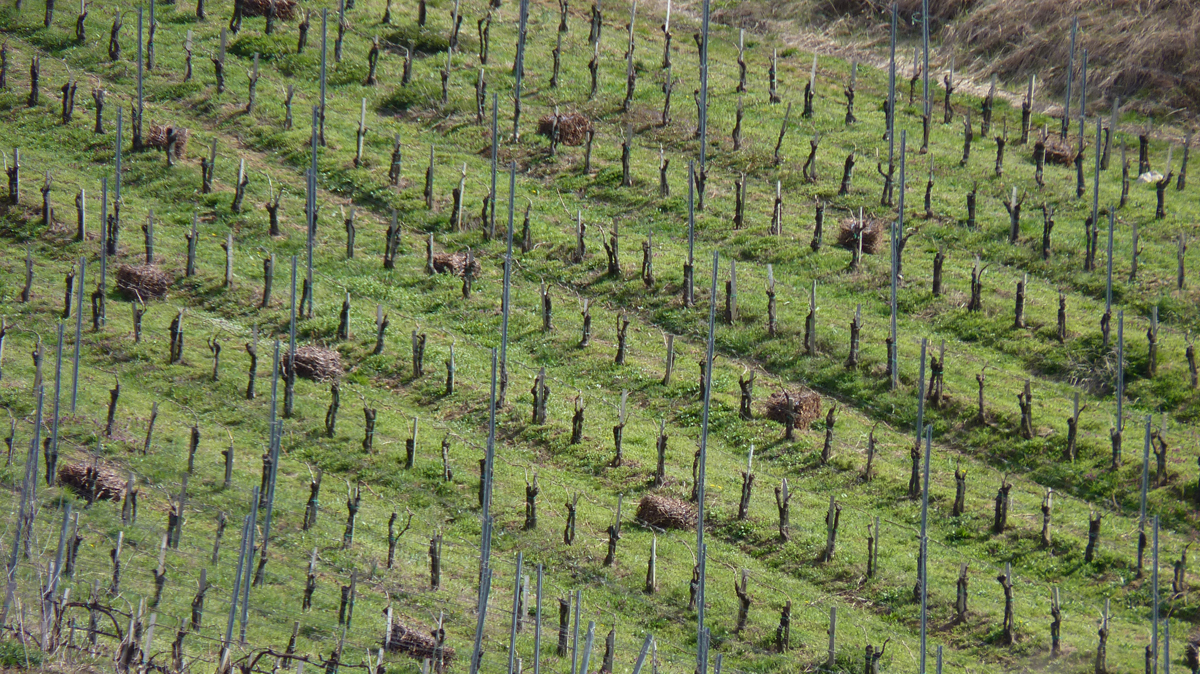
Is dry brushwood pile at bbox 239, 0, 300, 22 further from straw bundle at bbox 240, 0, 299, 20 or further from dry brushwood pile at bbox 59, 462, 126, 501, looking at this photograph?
dry brushwood pile at bbox 59, 462, 126, 501

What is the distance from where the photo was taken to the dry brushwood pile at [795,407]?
28.2m

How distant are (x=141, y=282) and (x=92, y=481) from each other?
313 inches

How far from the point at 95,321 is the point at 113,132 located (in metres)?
9.47

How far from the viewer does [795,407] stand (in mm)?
28250

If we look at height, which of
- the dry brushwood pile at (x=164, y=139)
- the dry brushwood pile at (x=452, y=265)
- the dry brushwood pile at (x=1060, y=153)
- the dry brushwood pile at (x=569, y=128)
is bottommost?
the dry brushwood pile at (x=452, y=265)

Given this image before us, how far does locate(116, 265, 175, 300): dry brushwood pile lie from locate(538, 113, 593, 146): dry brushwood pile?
12479 millimetres

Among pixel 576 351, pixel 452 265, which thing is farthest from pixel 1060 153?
pixel 452 265

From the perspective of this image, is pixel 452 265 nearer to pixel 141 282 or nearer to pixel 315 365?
pixel 315 365

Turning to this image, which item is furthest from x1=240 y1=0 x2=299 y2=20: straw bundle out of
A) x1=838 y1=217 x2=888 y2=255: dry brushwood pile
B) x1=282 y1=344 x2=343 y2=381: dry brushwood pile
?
x1=838 y1=217 x2=888 y2=255: dry brushwood pile

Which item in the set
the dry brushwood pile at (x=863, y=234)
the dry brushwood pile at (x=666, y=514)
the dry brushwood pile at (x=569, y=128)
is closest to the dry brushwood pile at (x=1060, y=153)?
the dry brushwood pile at (x=863, y=234)

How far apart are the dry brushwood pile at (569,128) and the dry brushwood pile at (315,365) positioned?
40.3 feet

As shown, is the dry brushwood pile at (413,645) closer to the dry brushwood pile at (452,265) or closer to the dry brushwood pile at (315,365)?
the dry brushwood pile at (315,365)

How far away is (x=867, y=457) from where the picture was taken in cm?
2739

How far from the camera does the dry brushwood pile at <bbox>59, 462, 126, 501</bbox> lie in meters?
23.2
